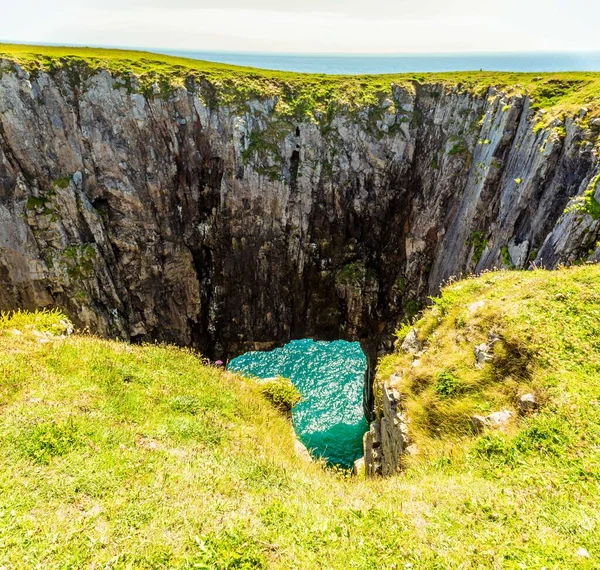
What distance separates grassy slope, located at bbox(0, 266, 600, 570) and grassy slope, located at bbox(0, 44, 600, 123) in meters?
28.8

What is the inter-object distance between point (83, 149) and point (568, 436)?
136 ft

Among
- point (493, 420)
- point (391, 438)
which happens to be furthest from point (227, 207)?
point (493, 420)

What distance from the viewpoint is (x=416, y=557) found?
20.7 feet

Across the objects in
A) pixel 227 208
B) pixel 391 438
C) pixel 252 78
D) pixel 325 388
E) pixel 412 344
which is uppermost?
pixel 252 78

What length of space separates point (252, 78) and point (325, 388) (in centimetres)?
3562

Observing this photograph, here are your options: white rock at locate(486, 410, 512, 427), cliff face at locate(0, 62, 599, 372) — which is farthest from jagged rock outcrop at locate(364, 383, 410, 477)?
cliff face at locate(0, 62, 599, 372)

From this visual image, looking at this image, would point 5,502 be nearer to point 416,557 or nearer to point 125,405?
point 125,405

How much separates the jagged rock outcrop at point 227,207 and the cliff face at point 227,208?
129 millimetres

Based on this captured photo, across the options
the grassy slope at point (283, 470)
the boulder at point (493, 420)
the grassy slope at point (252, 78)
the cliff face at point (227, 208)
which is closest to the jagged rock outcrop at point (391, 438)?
the grassy slope at point (283, 470)

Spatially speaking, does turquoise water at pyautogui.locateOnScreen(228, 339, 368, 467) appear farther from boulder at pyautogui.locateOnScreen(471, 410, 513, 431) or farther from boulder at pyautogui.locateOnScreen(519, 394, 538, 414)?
boulder at pyautogui.locateOnScreen(519, 394, 538, 414)

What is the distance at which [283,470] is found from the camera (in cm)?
980

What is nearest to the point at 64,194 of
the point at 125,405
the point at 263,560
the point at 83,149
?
the point at 83,149

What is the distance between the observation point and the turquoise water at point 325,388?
36906 millimetres

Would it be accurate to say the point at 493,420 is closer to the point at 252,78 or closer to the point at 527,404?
the point at 527,404
